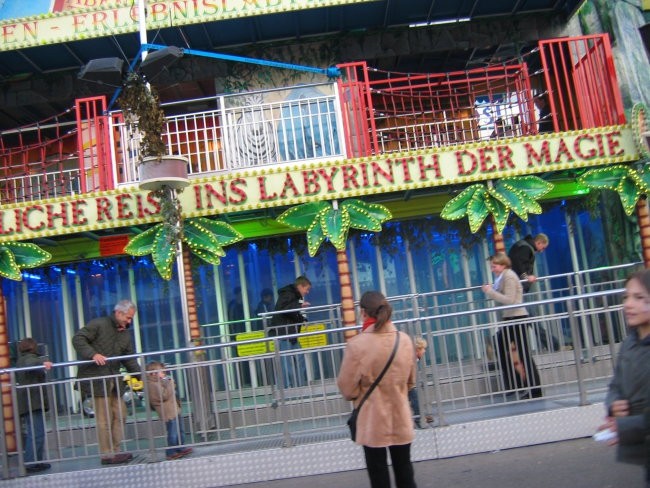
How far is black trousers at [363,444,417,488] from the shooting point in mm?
4438

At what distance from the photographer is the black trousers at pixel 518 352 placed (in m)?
6.98

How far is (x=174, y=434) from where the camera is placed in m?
7.01

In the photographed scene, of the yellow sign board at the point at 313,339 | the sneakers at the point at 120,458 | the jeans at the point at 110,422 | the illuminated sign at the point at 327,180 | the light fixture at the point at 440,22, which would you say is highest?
the light fixture at the point at 440,22

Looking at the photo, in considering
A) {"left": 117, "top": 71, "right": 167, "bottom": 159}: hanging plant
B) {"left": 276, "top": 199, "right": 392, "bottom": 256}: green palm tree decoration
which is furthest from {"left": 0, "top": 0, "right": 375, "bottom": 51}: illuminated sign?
{"left": 276, "top": 199, "right": 392, "bottom": 256}: green palm tree decoration

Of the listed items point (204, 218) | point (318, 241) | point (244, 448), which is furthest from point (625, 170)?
point (244, 448)

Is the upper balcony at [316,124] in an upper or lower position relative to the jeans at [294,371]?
upper

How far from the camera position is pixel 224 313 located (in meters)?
11.6

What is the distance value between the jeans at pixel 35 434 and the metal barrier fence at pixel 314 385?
0.12m

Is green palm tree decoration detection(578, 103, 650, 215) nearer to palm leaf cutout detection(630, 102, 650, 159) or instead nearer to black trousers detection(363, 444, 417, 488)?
palm leaf cutout detection(630, 102, 650, 159)

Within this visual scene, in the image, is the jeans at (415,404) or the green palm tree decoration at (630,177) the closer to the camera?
the jeans at (415,404)

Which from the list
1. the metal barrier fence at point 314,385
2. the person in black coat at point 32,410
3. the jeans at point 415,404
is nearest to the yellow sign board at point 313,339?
the metal barrier fence at point 314,385

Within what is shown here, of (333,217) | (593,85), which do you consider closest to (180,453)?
(333,217)

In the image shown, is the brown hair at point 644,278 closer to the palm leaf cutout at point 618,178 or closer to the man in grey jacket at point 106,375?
the man in grey jacket at point 106,375

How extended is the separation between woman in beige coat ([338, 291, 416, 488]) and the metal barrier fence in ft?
7.11
